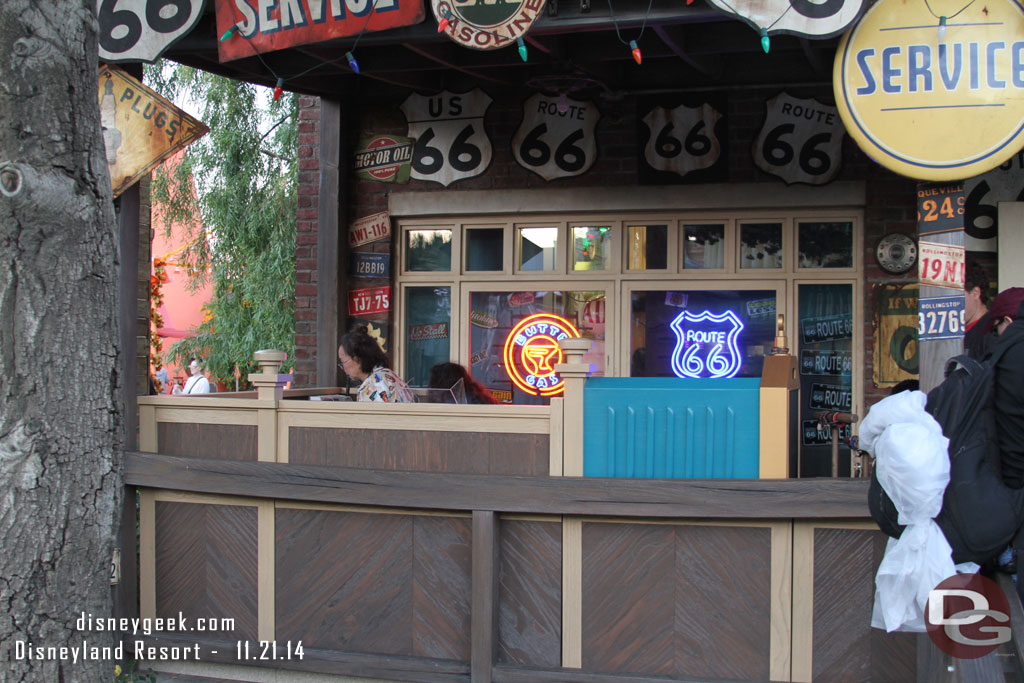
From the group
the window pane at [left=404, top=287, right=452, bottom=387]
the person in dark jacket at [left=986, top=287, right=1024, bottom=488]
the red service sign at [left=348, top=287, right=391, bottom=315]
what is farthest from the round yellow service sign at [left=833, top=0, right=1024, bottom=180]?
the red service sign at [left=348, top=287, right=391, bottom=315]

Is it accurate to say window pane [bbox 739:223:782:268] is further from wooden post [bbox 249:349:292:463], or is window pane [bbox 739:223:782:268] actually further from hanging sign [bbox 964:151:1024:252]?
wooden post [bbox 249:349:292:463]

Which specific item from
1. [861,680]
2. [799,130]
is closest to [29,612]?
[861,680]

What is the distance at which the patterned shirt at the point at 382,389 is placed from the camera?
498 cm

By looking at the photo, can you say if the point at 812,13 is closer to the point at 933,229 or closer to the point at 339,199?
the point at 933,229

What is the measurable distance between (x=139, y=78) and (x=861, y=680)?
4.43 meters

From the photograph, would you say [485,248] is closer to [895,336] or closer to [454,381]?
[454,381]

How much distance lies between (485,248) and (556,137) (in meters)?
0.93

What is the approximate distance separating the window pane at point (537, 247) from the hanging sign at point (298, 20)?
2.47 meters

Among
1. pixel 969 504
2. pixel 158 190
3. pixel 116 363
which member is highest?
pixel 158 190

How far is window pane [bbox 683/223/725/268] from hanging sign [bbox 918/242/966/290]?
2718mm

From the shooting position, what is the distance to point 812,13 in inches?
150

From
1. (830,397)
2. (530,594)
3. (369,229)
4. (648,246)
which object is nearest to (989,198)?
(830,397)

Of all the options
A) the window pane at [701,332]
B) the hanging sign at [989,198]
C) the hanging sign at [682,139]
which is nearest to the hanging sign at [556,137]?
the hanging sign at [682,139]

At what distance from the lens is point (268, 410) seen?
4.50 m
